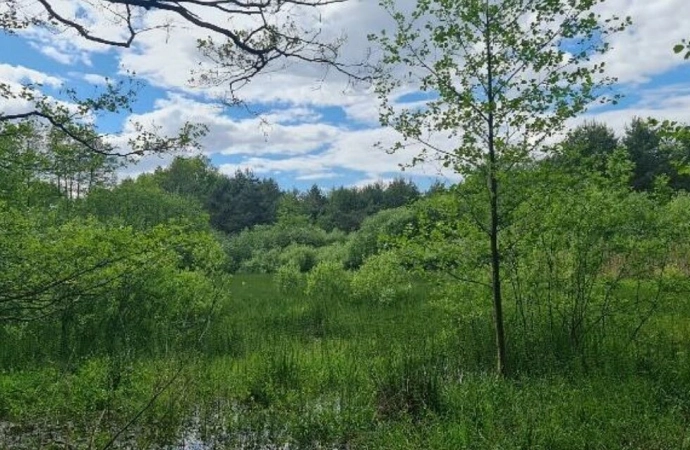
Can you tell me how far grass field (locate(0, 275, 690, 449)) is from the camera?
569cm

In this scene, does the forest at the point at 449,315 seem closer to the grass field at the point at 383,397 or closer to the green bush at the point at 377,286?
the grass field at the point at 383,397

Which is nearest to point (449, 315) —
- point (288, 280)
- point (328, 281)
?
point (328, 281)

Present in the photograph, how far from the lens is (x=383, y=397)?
6.90 m

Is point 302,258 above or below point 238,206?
below

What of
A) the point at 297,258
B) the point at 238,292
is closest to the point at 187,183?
the point at 297,258

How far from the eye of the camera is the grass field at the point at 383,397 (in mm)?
5691

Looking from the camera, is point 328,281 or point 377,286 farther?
point 328,281

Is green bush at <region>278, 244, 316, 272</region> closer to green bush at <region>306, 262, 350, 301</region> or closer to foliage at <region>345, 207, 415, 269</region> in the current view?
foliage at <region>345, 207, 415, 269</region>

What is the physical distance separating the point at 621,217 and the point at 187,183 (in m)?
68.4

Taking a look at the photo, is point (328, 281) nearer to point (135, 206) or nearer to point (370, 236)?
point (370, 236)

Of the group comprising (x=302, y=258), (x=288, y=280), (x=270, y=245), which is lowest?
(x=288, y=280)

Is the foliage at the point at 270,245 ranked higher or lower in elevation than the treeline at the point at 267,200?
lower

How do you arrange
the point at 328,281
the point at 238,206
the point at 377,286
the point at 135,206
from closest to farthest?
the point at 377,286
the point at 328,281
the point at 135,206
the point at 238,206

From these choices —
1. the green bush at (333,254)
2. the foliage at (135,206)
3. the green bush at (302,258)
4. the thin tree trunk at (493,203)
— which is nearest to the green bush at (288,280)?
the green bush at (333,254)
